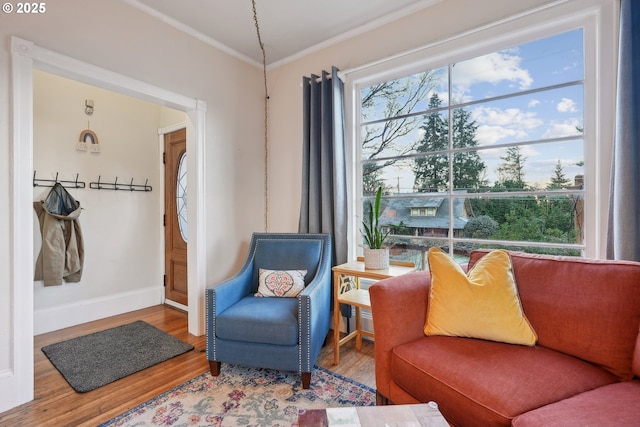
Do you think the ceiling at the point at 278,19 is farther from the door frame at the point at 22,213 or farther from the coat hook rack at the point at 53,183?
the coat hook rack at the point at 53,183

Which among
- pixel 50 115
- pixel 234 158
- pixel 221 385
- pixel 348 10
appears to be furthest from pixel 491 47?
pixel 50 115

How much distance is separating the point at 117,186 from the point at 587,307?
385 centimetres

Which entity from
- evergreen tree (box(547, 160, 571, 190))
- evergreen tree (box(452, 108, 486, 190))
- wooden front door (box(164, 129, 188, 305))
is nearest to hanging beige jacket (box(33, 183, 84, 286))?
wooden front door (box(164, 129, 188, 305))

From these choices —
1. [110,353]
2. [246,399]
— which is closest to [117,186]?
[110,353]

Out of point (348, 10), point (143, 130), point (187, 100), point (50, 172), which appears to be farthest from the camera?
point (143, 130)

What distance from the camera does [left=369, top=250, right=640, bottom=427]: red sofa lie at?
99 centimetres

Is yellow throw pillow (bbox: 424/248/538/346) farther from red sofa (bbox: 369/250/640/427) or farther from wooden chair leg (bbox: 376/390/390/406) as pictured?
wooden chair leg (bbox: 376/390/390/406)

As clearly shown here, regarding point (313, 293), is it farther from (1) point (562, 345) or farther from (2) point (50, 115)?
(2) point (50, 115)

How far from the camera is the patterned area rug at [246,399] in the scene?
61.6 inches

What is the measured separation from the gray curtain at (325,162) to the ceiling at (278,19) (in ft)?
1.12

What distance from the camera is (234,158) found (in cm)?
291

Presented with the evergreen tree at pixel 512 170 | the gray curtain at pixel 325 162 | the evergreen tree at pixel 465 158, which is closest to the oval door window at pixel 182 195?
the gray curtain at pixel 325 162

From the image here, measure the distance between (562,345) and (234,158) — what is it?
8.79ft

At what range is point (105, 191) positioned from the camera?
314 centimetres
